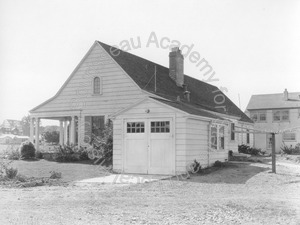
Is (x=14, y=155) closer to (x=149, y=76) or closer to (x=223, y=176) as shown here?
(x=149, y=76)

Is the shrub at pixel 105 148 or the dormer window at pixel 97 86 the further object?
the dormer window at pixel 97 86

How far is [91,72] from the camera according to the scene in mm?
21969

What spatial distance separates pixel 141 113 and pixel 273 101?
31.5 metres

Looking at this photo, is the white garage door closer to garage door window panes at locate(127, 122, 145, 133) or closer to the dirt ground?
garage door window panes at locate(127, 122, 145, 133)

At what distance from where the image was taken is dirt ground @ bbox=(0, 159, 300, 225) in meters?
6.89

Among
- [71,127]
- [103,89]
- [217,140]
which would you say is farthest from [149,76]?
[217,140]

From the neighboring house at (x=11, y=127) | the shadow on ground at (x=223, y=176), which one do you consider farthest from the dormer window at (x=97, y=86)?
the neighboring house at (x=11, y=127)

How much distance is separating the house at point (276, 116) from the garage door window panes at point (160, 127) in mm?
27776

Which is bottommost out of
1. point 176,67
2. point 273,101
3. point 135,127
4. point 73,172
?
point 73,172

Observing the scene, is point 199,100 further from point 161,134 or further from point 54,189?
point 54,189

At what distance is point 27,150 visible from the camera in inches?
861

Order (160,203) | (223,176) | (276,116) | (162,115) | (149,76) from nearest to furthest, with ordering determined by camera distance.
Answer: (160,203) → (223,176) → (162,115) → (149,76) → (276,116)

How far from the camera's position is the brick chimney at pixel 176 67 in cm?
2496

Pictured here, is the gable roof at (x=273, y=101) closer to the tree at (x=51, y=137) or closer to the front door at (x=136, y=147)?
the front door at (x=136, y=147)
